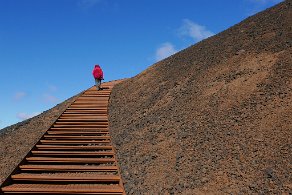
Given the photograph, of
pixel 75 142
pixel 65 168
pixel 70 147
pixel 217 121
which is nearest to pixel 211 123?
pixel 217 121

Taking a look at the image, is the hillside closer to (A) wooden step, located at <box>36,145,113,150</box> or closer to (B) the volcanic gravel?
(A) wooden step, located at <box>36,145,113,150</box>

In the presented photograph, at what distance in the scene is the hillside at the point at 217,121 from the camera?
8.52m

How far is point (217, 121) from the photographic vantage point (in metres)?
11.2

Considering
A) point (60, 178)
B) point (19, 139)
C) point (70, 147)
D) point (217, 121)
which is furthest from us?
point (19, 139)

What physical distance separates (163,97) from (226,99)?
4.00m

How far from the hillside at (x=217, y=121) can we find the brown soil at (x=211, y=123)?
0.09 ft

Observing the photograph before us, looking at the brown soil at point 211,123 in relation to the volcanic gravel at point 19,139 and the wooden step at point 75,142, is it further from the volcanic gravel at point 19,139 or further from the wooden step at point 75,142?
the wooden step at point 75,142

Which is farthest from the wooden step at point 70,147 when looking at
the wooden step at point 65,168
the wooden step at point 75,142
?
the wooden step at point 65,168

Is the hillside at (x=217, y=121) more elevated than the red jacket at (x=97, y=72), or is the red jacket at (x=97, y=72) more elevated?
the red jacket at (x=97, y=72)

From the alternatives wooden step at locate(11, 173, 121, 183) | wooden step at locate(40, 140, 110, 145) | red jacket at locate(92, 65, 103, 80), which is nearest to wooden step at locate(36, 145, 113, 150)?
wooden step at locate(40, 140, 110, 145)

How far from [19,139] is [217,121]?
28.6 feet

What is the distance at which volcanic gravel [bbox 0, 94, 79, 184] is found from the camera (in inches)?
498

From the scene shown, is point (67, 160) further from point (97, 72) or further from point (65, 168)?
point (97, 72)

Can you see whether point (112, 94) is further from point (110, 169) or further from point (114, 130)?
point (110, 169)
